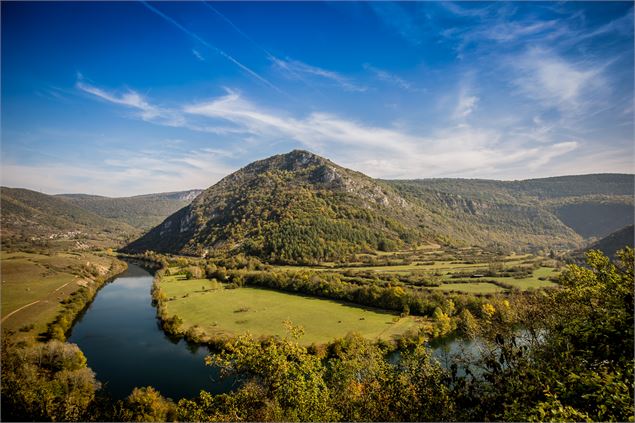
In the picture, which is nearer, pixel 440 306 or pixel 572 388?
pixel 572 388

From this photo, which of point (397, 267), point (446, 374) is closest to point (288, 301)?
point (397, 267)

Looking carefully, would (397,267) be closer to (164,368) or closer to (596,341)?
(164,368)

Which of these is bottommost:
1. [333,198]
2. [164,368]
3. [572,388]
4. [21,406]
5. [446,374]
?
[164,368]

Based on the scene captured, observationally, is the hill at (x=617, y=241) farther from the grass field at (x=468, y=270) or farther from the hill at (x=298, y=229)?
the hill at (x=298, y=229)

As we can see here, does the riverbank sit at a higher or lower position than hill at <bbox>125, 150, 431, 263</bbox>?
lower

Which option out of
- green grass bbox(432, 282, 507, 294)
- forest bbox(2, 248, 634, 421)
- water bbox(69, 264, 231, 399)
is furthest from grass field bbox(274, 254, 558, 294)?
forest bbox(2, 248, 634, 421)

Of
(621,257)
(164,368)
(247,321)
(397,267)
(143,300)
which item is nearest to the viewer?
(621,257)

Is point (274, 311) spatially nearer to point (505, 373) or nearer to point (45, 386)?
point (45, 386)

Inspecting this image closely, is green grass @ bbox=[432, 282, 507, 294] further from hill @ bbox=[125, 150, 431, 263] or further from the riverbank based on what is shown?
the riverbank
